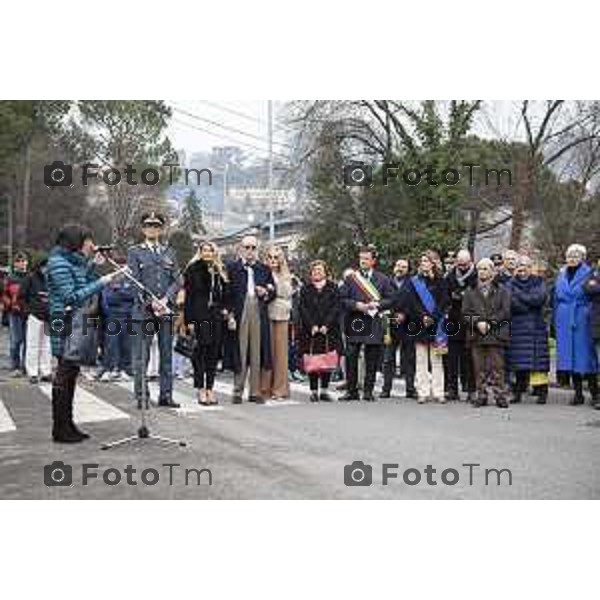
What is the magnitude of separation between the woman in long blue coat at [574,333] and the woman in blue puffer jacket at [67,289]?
7.79 feet

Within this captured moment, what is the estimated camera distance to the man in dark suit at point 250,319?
182 inches

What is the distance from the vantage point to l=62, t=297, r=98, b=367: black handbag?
428 centimetres

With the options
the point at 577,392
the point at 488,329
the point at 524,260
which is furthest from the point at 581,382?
the point at 524,260

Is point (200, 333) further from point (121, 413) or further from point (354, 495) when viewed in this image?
point (354, 495)

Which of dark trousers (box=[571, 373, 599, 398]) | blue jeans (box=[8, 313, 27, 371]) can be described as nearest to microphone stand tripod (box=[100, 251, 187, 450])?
blue jeans (box=[8, 313, 27, 371])

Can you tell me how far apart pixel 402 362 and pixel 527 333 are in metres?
0.81

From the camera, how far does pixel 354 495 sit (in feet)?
13.4

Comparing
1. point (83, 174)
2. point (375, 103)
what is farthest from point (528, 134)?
point (83, 174)

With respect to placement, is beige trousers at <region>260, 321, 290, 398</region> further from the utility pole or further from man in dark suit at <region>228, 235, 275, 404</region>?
the utility pole

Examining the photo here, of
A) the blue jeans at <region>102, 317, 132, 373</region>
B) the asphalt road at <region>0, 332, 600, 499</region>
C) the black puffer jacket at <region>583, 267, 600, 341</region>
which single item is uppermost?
the black puffer jacket at <region>583, 267, 600, 341</region>

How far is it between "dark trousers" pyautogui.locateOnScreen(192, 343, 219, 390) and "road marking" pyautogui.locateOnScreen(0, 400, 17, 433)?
2.73 ft

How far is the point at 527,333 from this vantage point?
5.34 meters

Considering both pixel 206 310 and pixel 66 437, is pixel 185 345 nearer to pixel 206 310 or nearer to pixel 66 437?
pixel 206 310

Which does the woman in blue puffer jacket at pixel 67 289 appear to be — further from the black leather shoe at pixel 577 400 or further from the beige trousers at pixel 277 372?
the black leather shoe at pixel 577 400
